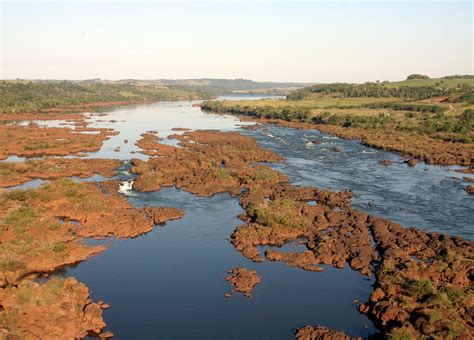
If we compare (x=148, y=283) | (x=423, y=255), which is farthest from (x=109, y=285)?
(x=423, y=255)

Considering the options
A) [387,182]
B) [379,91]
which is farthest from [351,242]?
[379,91]

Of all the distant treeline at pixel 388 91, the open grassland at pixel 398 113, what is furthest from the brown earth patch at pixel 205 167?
the distant treeline at pixel 388 91

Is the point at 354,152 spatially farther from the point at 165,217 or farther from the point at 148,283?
the point at 148,283

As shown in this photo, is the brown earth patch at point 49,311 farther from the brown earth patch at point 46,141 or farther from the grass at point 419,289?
the brown earth patch at point 46,141

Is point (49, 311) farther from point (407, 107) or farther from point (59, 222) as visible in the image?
point (407, 107)

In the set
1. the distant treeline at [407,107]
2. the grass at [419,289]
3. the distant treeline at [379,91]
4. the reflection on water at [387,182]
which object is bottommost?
the grass at [419,289]

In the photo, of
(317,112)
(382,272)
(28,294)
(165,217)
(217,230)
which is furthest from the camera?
(317,112)

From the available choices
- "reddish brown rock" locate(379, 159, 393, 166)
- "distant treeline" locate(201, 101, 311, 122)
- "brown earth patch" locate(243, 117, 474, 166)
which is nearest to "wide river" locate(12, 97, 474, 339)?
"reddish brown rock" locate(379, 159, 393, 166)

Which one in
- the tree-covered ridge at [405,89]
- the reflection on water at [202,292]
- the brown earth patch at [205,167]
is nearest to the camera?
the reflection on water at [202,292]

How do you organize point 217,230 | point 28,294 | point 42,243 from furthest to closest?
1. point 217,230
2. point 42,243
3. point 28,294
